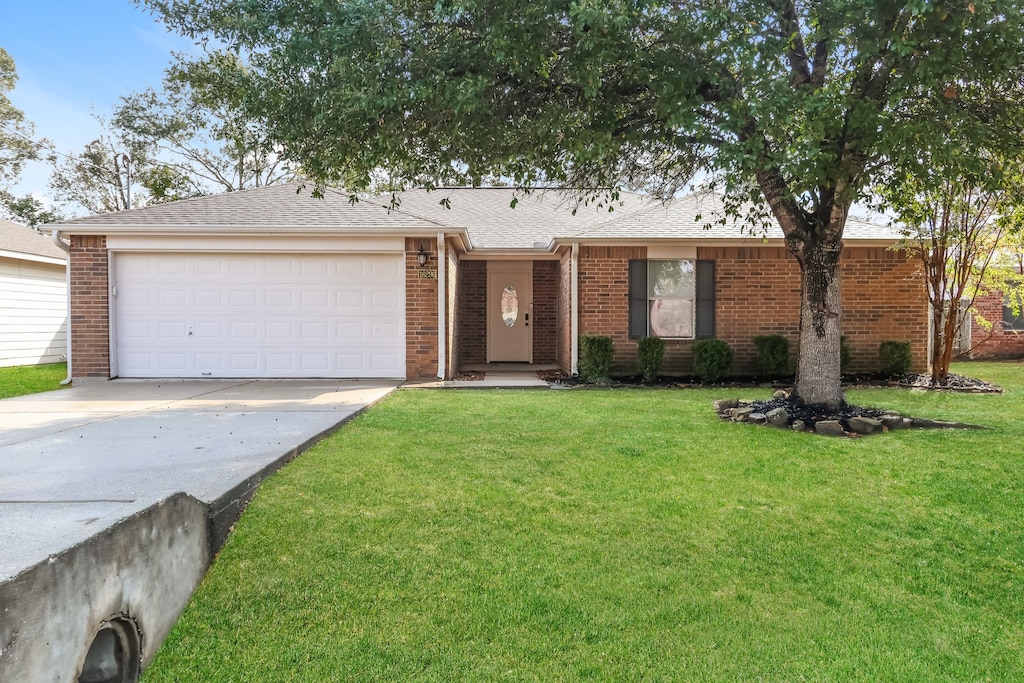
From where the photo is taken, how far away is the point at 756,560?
9.70ft

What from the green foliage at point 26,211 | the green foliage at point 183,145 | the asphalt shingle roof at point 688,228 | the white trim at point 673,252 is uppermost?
the green foliage at point 183,145

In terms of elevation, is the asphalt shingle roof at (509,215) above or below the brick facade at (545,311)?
above

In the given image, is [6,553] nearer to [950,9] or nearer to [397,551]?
[397,551]

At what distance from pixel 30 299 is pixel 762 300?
15.9 m

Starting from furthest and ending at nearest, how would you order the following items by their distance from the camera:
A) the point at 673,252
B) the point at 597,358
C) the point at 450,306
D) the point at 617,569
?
the point at 450,306 < the point at 673,252 < the point at 597,358 < the point at 617,569

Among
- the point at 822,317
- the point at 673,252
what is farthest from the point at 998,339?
the point at 822,317

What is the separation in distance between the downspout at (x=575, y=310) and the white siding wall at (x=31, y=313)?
10382 millimetres

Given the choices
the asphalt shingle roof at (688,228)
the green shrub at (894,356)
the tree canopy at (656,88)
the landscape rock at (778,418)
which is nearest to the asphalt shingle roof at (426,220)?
the asphalt shingle roof at (688,228)

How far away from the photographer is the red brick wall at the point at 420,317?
9891mm

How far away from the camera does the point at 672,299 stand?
35.1 ft

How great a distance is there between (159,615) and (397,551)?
1058mm

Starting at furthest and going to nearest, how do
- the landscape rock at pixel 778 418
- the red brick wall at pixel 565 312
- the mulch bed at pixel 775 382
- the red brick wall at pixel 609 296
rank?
the red brick wall at pixel 565 312
the red brick wall at pixel 609 296
the mulch bed at pixel 775 382
the landscape rock at pixel 778 418

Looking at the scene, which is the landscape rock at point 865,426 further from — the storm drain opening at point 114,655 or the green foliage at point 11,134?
the green foliage at point 11,134

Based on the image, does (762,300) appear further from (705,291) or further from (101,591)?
(101,591)
